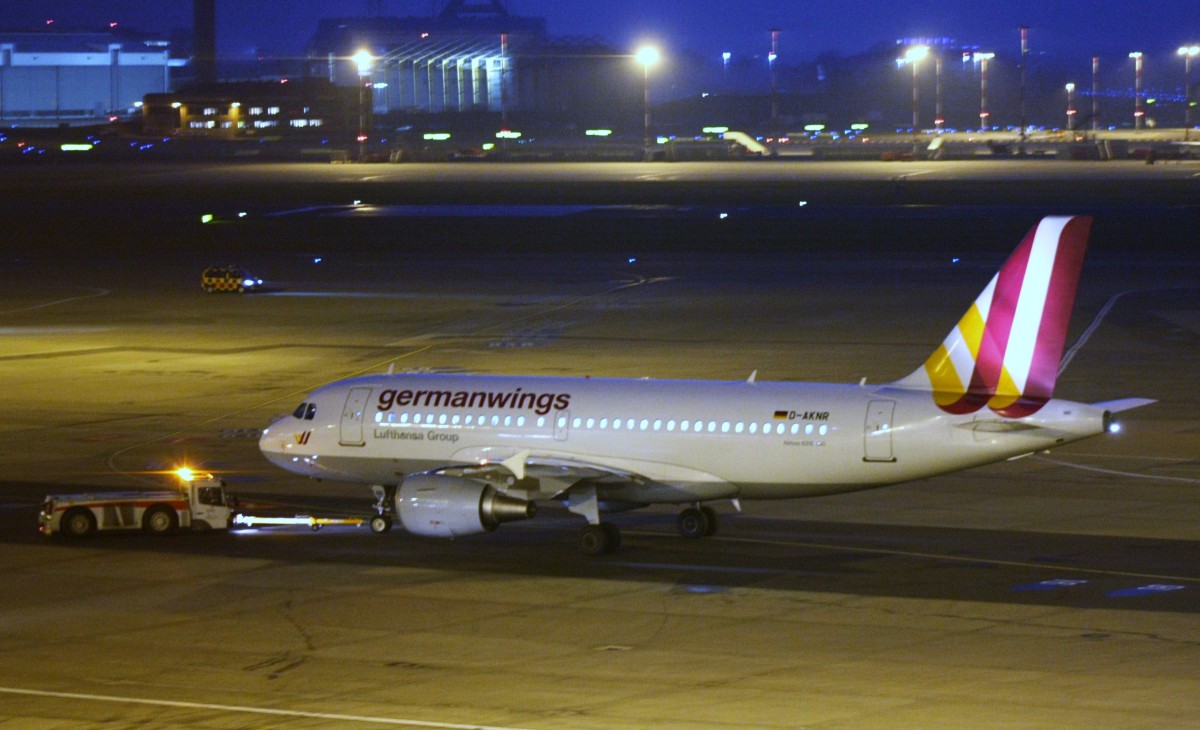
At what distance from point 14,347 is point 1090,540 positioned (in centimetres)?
5207

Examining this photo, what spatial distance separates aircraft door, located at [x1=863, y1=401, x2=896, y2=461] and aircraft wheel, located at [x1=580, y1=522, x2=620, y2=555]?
5.71 m

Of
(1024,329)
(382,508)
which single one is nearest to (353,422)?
(382,508)

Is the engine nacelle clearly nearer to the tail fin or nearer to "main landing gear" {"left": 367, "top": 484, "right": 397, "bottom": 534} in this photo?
"main landing gear" {"left": 367, "top": 484, "right": 397, "bottom": 534}

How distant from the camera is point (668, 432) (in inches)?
1420

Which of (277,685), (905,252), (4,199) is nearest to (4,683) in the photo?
(277,685)

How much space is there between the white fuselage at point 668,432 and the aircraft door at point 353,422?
24 millimetres

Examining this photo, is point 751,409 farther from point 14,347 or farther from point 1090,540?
point 14,347

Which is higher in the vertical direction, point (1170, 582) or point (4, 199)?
point (4, 199)

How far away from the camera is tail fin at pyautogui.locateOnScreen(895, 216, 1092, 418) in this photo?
33.2m

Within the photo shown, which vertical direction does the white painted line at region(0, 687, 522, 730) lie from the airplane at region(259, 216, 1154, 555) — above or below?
below

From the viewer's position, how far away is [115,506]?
38438 mm

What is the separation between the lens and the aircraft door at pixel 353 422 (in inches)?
1537

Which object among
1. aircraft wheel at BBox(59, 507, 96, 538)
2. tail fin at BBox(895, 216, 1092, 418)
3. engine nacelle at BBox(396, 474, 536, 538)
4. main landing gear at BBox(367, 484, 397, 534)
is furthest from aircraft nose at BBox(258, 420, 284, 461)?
tail fin at BBox(895, 216, 1092, 418)

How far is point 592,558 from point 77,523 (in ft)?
40.9
